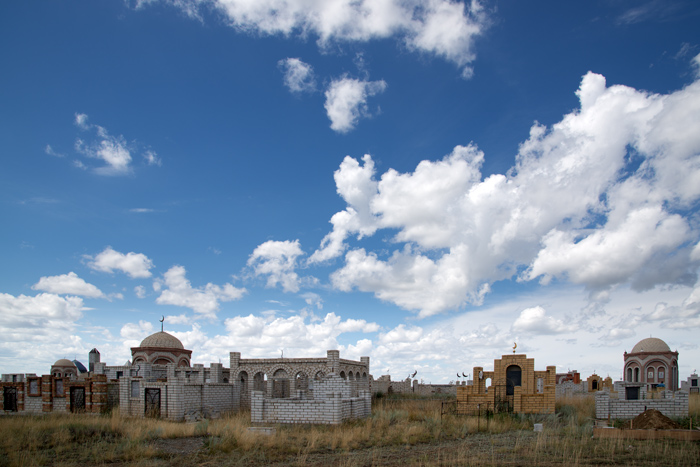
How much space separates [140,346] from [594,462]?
3345cm

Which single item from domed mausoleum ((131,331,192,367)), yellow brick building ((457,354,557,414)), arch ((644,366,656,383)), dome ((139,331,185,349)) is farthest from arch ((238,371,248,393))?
arch ((644,366,656,383))

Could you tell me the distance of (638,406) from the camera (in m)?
19.7

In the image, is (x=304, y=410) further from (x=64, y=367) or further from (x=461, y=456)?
(x=64, y=367)

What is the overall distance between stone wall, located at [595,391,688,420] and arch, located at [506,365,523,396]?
11.6 ft

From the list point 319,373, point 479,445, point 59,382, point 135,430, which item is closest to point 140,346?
point 59,382

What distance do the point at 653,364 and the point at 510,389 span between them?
2613cm

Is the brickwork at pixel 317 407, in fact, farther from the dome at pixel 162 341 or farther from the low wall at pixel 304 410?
the dome at pixel 162 341

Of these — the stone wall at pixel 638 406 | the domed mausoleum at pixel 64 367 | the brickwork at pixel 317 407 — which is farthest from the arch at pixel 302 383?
the domed mausoleum at pixel 64 367

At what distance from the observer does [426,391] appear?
141ft

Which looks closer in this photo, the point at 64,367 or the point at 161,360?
the point at 161,360

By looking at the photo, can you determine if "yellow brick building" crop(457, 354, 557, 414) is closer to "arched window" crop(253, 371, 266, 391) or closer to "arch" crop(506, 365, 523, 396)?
"arch" crop(506, 365, 523, 396)

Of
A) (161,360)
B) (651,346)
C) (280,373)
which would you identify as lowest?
(161,360)

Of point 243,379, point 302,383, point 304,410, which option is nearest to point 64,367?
point 243,379

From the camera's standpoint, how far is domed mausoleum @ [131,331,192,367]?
36469 millimetres
